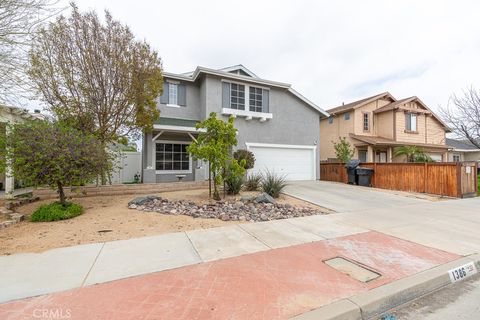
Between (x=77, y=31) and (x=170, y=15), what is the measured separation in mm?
3839

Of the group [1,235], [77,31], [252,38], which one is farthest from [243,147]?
[1,235]

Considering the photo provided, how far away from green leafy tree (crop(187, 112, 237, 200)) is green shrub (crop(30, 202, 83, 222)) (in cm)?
384

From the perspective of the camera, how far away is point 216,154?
25.7 ft

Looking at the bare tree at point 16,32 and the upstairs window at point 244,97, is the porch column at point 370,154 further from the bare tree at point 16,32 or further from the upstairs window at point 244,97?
the bare tree at point 16,32

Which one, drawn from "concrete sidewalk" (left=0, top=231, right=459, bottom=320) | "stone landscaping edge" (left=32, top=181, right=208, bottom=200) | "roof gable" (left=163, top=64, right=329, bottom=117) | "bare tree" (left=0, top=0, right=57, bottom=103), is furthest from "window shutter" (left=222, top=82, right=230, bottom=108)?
"concrete sidewalk" (left=0, top=231, right=459, bottom=320)

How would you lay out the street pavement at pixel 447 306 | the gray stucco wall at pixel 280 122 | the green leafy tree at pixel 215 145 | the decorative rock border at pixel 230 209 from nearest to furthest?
the street pavement at pixel 447 306 < the decorative rock border at pixel 230 209 < the green leafy tree at pixel 215 145 < the gray stucco wall at pixel 280 122

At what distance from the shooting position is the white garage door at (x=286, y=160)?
44.8 feet

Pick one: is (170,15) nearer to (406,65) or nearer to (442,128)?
(406,65)

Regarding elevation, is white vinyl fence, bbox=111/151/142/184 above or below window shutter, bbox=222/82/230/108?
below

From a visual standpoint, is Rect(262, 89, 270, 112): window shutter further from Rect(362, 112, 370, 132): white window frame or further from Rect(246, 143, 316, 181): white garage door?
Rect(362, 112, 370, 132): white window frame

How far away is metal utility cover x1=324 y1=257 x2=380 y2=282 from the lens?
315cm

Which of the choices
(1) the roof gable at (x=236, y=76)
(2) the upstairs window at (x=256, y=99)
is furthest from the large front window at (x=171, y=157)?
(2) the upstairs window at (x=256, y=99)

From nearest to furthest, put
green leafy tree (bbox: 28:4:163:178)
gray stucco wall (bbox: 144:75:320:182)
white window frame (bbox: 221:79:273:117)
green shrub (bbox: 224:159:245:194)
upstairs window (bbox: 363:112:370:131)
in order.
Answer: green shrub (bbox: 224:159:245:194) → green leafy tree (bbox: 28:4:163:178) → gray stucco wall (bbox: 144:75:320:182) → white window frame (bbox: 221:79:273:117) → upstairs window (bbox: 363:112:370:131)

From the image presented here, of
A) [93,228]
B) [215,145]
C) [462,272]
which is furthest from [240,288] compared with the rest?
[215,145]
